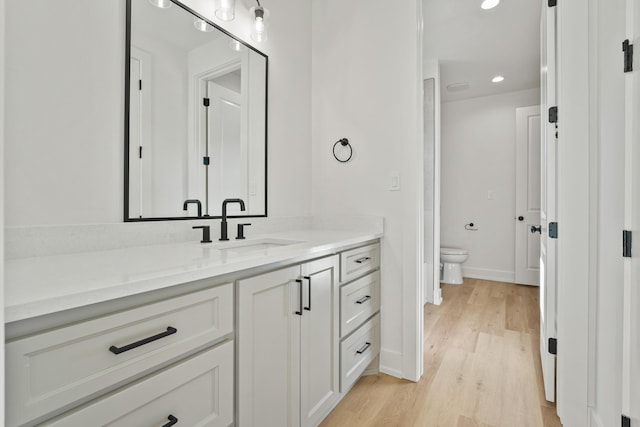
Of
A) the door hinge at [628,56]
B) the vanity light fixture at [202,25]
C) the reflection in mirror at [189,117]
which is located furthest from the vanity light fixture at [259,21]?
the door hinge at [628,56]

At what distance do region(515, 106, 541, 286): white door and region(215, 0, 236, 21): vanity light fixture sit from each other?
12.6ft

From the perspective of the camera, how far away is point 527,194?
3953 mm

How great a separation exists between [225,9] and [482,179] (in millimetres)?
3936

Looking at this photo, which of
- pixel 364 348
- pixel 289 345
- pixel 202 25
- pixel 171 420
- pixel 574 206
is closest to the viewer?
pixel 171 420

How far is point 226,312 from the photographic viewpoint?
3.07 ft

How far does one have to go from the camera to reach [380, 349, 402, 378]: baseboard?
1912mm

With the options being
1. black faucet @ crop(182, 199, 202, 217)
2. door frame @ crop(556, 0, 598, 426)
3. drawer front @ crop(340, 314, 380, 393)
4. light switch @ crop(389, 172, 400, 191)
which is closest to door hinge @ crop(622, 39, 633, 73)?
door frame @ crop(556, 0, 598, 426)

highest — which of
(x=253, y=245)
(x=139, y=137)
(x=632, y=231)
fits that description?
(x=139, y=137)

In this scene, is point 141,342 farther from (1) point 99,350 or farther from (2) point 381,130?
(2) point 381,130

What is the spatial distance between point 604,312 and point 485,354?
1.07 meters

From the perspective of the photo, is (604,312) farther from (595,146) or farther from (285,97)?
(285,97)

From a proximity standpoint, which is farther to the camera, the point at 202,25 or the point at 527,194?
→ the point at 527,194

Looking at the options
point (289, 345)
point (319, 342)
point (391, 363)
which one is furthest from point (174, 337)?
point (391, 363)

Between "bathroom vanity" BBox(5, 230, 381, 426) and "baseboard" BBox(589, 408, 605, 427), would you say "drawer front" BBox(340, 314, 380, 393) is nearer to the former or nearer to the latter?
"bathroom vanity" BBox(5, 230, 381, 426)
